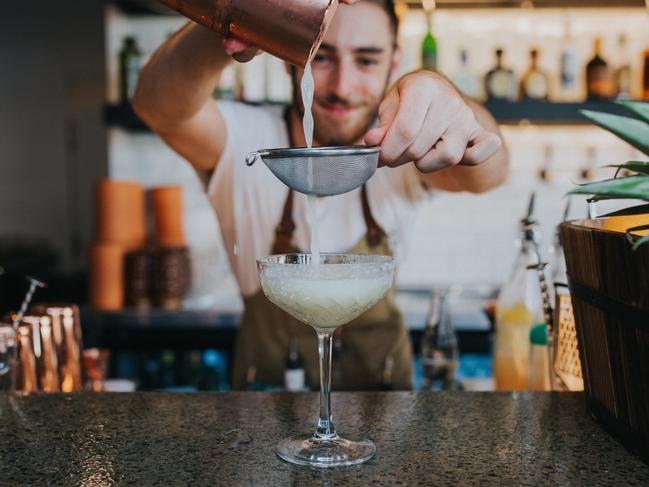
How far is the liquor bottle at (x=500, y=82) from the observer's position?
3955 mm

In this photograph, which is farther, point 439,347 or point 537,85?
point 537,85

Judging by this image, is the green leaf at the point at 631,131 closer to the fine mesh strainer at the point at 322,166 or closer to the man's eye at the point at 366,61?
the fine mesh strainer at the point at 322,166

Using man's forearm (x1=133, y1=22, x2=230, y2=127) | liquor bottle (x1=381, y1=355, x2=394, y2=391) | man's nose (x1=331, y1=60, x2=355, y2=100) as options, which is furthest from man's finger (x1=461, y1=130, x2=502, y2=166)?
liquor bottle (x1=381, y1=355, x2=394, y2=391)

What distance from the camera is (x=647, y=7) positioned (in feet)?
13.5

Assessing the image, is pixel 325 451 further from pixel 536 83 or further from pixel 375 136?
pixel 536 83

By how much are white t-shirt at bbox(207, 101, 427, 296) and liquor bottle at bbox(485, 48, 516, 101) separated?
5.48 ft

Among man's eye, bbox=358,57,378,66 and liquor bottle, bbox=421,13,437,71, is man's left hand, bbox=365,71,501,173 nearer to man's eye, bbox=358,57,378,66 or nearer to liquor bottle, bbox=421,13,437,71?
man's eye, bbox=358,57,378,66

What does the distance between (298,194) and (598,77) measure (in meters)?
2.18

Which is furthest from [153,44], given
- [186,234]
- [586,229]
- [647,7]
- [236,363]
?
[586,229]

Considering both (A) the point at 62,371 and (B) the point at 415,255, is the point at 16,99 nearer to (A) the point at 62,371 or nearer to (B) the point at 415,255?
(B) the point at 415,255

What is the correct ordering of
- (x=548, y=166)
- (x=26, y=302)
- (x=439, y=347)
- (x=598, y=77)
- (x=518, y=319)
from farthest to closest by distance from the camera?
(x=548, y=166)
(x=598, y=77)
(x=439, y=347)
(x=518, y=319)
(x=26, y=302)

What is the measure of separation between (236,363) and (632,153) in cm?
285

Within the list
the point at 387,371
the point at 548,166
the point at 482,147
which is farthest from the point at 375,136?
the point at 548,166

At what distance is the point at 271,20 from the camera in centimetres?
129
